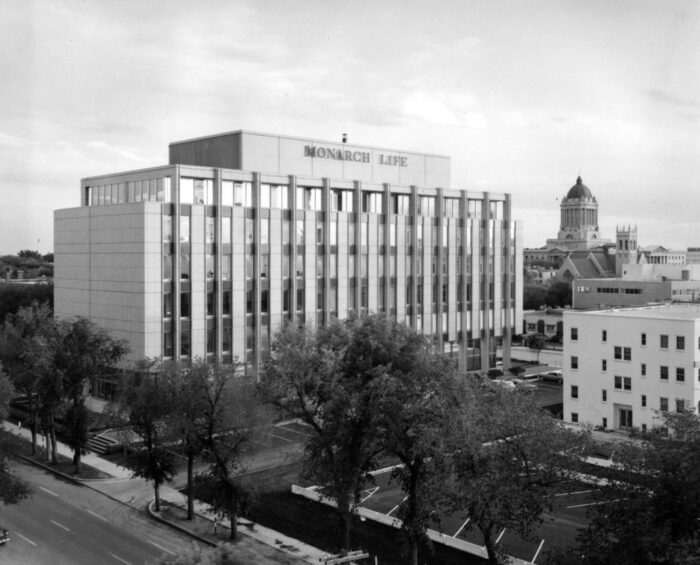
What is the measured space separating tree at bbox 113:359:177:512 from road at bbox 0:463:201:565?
284 centimetres

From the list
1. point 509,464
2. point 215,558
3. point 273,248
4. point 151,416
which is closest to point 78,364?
point 151,416

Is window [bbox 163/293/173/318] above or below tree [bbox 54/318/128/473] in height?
above

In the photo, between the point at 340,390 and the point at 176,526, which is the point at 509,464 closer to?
the point at 340,390

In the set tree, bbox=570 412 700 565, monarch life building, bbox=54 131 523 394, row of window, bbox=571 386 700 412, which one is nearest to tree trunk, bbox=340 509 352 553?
tree, bbox=570 412 700 565

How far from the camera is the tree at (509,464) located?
96.4 ft

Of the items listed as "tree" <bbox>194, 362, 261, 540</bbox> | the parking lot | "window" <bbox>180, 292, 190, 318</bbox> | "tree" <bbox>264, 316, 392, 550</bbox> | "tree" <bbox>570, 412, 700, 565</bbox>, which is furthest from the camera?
"window" <bbox>180, 292, 190, 318</bbox>

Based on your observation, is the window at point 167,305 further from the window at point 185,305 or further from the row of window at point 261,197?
the row of window at point 261,197

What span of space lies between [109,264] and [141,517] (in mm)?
27783

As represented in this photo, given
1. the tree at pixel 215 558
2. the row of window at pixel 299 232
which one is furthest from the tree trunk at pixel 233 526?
the row of window at pixel 299 232

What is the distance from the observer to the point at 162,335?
61406 millimetres

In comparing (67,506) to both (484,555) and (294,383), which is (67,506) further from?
(484,555)

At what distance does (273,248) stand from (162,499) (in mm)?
28202

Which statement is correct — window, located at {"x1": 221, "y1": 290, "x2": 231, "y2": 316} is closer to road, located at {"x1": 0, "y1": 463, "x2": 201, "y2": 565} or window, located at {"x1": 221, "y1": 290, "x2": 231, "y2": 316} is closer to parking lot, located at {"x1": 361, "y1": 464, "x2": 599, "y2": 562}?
road, located at {"x1": 0, "y1": 463, "x2": 201, "y2": 565}

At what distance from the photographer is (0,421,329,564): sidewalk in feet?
122
